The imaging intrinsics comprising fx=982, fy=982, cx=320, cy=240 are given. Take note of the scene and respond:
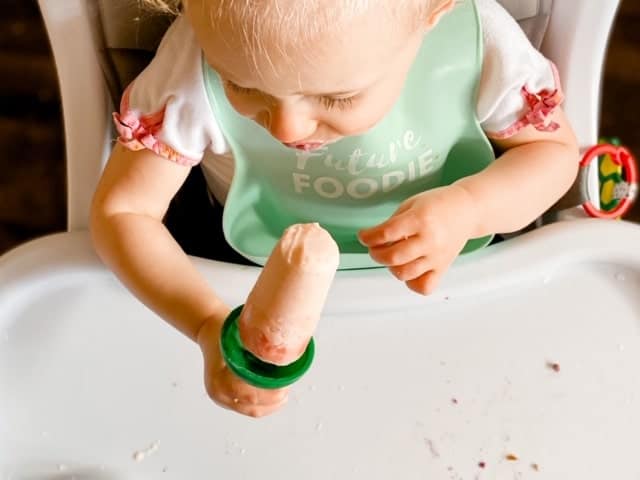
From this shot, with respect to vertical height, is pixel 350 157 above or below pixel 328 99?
below

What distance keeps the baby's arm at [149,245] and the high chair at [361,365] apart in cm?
4

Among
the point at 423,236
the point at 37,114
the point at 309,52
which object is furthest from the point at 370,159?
the point at 37,114

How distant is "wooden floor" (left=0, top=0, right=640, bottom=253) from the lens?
4.19 feet

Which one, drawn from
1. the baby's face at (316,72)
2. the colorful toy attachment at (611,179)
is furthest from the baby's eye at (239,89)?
the colorful toy attachment at (611,179)

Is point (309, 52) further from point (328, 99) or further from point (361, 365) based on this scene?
point (361, 365)

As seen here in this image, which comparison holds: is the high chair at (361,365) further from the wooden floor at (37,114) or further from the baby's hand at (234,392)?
the wooden floor at (37,114)

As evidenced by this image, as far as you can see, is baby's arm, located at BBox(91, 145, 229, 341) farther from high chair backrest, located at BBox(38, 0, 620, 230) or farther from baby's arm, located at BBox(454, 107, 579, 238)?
baby's arm, located at BBox(454, 107, 579, 238)

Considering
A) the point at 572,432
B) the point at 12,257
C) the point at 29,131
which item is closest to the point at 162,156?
the point at 12,257

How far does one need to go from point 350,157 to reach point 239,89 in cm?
16

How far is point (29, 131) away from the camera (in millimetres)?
1314

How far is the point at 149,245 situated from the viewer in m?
0.69

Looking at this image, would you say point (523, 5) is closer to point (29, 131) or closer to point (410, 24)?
point (410, 24)

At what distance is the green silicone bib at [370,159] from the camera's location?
0.70 m

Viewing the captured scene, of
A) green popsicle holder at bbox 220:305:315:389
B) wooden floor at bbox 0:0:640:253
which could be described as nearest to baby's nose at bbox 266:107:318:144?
green popsicle holder at bbox 220:305:315:389
